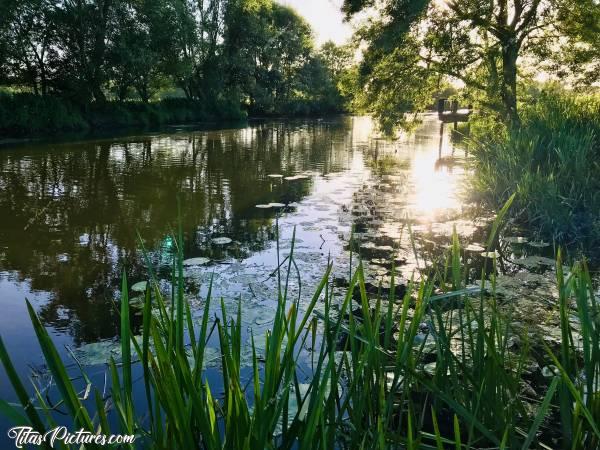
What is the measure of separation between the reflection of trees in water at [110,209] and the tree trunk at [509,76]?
446 centimetres

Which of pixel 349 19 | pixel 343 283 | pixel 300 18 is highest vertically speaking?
pixel 300 18

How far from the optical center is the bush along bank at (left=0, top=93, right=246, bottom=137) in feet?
65.4

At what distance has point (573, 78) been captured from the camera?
46.8ft

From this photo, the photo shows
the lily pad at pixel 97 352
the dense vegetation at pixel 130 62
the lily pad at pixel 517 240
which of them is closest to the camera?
the lily pad at pixel 97 352

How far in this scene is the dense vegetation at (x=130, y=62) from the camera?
22844 millimetres

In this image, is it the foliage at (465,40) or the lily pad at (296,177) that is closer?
the lily pad at (296,177)

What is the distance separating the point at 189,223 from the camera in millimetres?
6605

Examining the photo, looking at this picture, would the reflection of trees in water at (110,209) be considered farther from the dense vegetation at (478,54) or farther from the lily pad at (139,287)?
the dense vegetation at (478,54)

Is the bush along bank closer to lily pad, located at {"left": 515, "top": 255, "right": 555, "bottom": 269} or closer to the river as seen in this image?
the river

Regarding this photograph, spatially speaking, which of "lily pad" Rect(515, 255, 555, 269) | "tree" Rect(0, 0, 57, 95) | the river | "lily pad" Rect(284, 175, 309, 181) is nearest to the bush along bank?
"tree" Rect(0, 0, 57, 95)

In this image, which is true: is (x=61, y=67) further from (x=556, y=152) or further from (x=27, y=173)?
(x=556, y=152)

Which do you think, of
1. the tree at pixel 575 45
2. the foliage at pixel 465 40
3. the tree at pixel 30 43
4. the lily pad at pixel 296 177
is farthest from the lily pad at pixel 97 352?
the tree at pixel 30 43

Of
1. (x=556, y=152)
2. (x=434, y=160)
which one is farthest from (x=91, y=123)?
(x=556, y=152)

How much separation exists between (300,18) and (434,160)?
1565 inches
